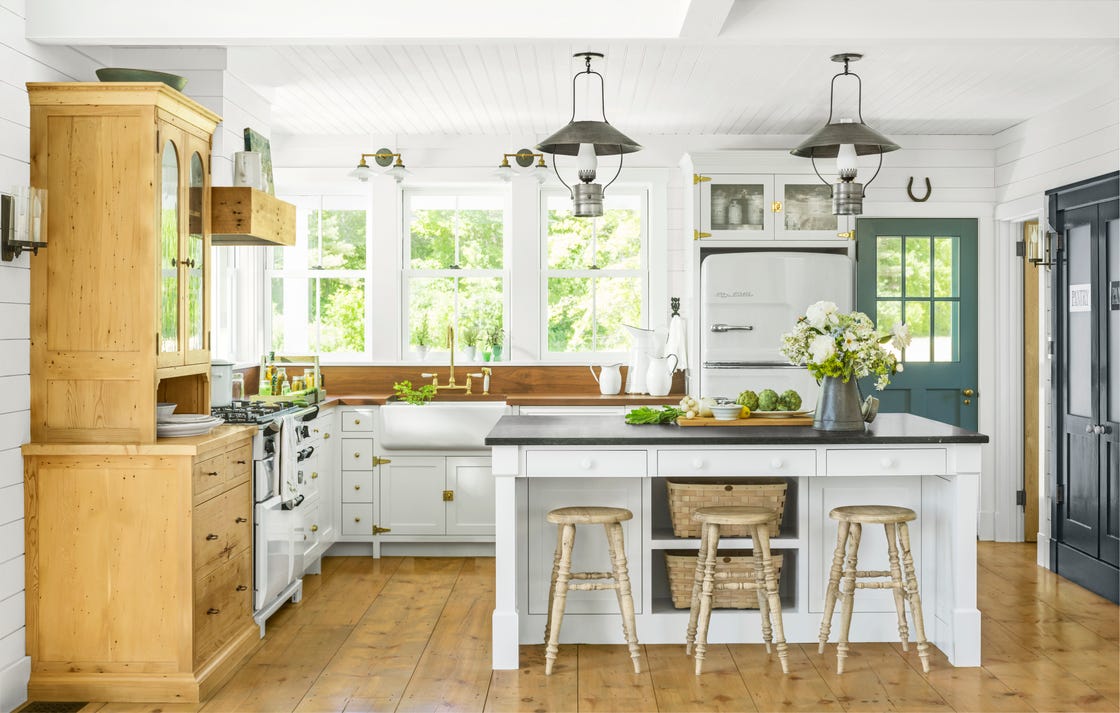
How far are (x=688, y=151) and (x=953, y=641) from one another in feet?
11.9

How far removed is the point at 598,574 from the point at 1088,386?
9.91 ft

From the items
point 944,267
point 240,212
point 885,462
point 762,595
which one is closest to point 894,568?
point 885,462

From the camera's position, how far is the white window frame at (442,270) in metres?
6.64

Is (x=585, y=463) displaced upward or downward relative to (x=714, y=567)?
upward

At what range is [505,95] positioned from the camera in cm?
542

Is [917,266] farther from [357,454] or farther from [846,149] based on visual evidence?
[357,454]

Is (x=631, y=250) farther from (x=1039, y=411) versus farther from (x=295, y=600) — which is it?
(x=295, y=600)

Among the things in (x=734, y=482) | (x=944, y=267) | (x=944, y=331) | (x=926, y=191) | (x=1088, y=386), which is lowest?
(x=734, y=482)

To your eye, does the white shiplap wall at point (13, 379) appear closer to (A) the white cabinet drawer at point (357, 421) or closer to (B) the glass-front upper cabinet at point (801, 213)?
(A) the white cabinet drawer at point (357, 421)

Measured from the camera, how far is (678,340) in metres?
6.41

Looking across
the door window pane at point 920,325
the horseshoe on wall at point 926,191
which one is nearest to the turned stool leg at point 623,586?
the door window pane at point 920,325

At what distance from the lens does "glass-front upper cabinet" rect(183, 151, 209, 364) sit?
3.89m

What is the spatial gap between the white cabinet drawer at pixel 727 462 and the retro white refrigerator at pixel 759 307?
2.17 meters

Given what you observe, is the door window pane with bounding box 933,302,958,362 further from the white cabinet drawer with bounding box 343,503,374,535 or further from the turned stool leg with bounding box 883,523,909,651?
the white cabinet drawer with bounding box 343,503,374,535
